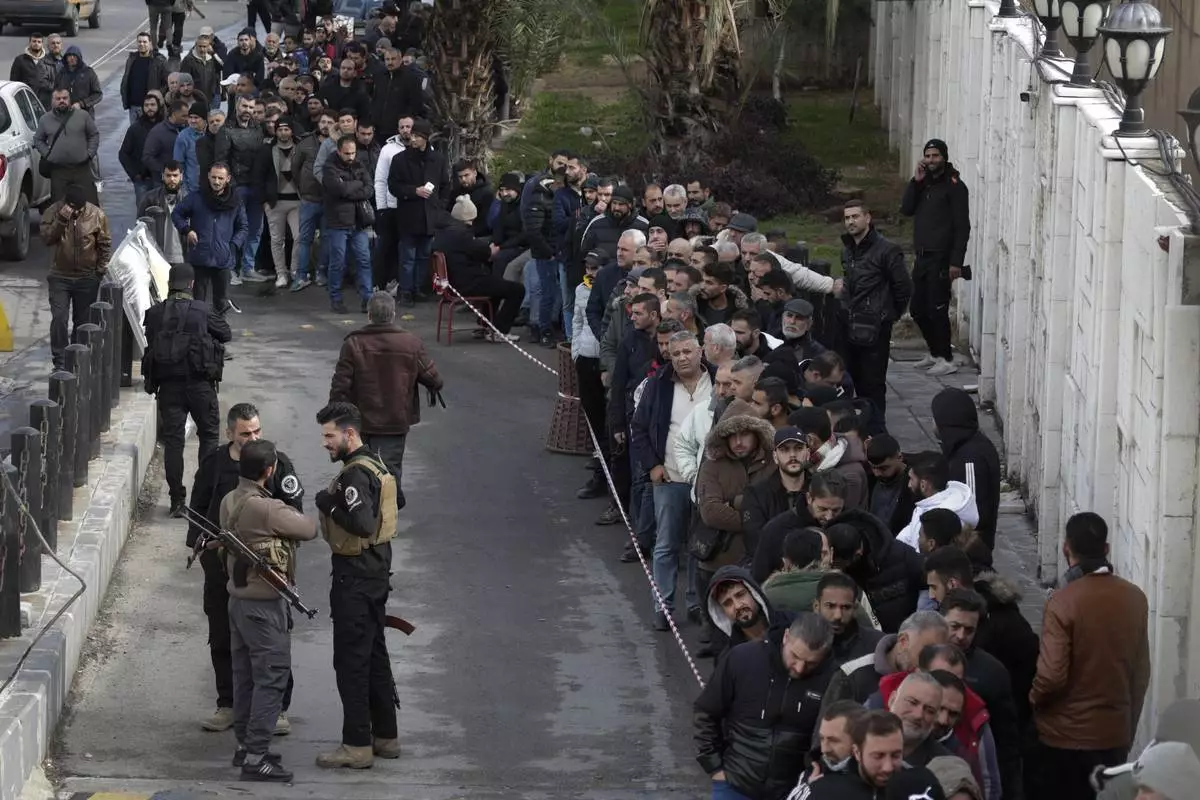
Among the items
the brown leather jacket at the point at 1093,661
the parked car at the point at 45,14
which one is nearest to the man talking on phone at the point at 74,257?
the brown leather jacket at the point at 1093,661

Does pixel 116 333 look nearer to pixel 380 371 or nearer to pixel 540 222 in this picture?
pixel 380 371

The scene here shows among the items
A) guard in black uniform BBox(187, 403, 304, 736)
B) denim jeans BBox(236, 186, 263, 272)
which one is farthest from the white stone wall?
denim jeans BBox(236, 186, 263, 272)

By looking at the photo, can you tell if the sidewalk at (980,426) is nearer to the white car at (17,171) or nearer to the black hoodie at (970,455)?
the black hoodie at (970,455)

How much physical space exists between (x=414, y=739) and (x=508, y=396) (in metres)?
7.00

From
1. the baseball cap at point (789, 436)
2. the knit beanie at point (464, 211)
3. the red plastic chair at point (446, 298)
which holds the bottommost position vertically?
the red plastic chair at point (446, 298)

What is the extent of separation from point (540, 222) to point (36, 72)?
983 cm

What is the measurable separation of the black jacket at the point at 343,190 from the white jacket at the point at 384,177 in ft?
0.59

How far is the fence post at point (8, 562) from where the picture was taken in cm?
1075

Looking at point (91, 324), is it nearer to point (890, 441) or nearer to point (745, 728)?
point (890, 441)

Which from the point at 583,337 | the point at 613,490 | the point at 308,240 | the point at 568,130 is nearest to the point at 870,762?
the point at 613,490

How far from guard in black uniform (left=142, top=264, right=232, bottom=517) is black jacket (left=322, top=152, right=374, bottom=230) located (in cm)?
576

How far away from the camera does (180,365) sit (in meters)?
14.1

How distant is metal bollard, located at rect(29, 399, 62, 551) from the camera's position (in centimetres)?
1207

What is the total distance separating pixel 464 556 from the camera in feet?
45.5
